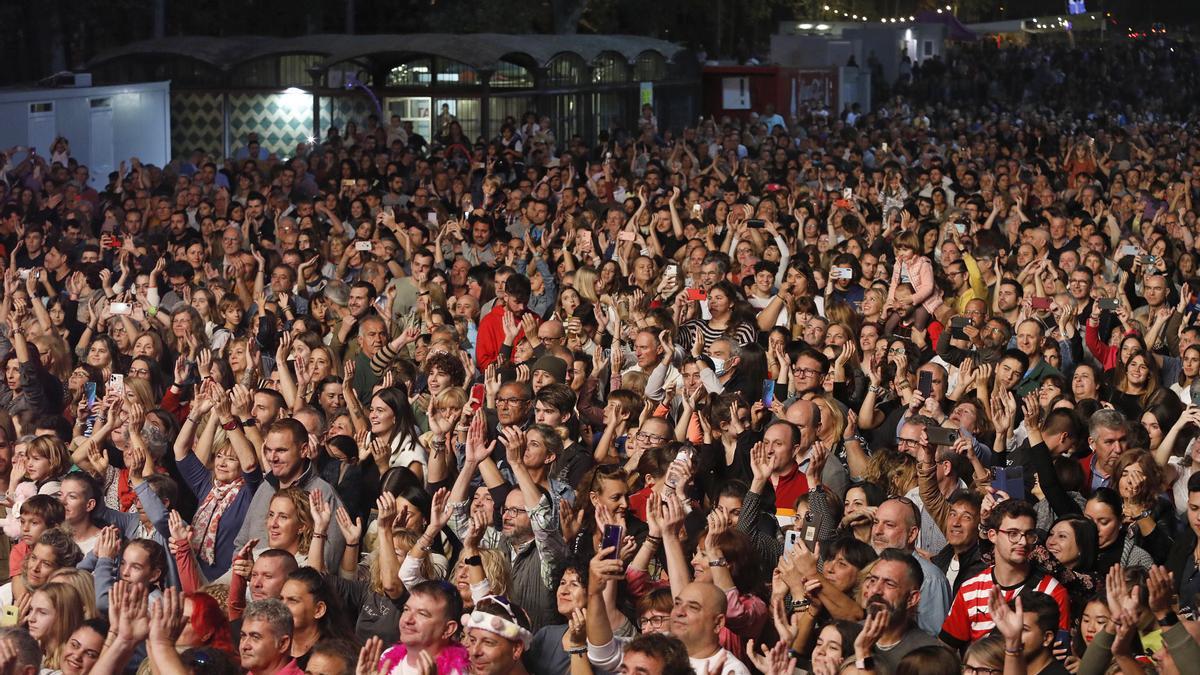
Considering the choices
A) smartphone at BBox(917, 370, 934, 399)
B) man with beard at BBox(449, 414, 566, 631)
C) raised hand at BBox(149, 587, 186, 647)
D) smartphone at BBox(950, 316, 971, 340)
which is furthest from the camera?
smartphone at BBox(950, 316, 971, 340)

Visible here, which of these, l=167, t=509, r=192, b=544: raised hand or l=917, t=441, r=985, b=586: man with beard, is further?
l=167, t=509, r=192, b=544: raised hand

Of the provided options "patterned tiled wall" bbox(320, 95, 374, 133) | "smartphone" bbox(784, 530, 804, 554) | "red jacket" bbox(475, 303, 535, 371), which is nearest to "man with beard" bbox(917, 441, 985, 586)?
"smartphone" bbox(784, 530, 804, 554)

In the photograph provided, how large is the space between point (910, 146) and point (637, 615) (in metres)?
20.5

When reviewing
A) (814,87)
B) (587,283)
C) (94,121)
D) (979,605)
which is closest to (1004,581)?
(979,605)

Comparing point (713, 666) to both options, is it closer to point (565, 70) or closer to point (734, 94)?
point (565, 70)

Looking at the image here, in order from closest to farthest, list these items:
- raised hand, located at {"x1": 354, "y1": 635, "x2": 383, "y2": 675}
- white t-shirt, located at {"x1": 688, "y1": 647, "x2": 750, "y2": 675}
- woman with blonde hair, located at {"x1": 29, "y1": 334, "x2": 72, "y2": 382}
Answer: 1. raised hand, located at {"x1": 354, "y1": 635, "x2": 383, "y2": 675}
2. white t-shirt, located at {"x1": 688, "y1": 647, "x2": 750, "y2": 675}
3. woman with blonde hair, located at {"x1": 29, "y1": 334, "x2": 72, "y2": 382}

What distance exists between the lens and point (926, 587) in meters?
7.11

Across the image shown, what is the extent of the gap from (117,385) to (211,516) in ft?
5.78

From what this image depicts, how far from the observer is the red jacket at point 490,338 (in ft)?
39.7

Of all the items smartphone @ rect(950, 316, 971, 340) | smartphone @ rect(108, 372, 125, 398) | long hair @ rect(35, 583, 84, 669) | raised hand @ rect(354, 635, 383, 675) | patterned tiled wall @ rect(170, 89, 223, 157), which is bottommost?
long hair @ rect(35, 583, 84, 669)

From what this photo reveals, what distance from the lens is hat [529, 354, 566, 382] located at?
10.4m

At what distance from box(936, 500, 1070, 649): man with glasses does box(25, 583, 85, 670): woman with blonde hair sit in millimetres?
3251

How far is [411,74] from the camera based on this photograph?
28.6 m

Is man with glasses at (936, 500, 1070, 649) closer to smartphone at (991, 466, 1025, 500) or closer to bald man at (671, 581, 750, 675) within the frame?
smartphone at (991, 466, 1025, 500)
